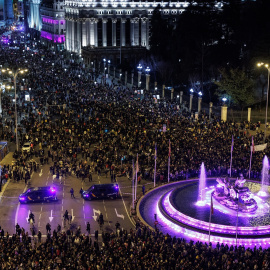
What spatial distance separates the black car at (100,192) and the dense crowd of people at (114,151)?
4.32m

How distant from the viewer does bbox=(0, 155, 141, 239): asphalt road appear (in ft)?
109

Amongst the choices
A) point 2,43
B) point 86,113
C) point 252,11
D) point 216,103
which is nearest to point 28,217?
point 86,113

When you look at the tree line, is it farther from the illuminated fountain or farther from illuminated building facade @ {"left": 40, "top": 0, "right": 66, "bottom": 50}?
illuminated building facade @ {"left": 40, "top": 0, "right": 66, "bottom": 50}

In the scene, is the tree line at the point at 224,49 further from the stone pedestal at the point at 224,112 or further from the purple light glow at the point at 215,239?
the purple light glow at the point at 215,239

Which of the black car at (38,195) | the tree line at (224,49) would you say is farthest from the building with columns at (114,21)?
the black car at (38,195)

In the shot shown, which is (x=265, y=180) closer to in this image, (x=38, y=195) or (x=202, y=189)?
(x=202, y=189)

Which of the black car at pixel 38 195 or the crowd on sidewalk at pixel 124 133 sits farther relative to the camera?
the crowd on sidewalk at pixel 124 133

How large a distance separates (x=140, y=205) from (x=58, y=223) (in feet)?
20.6

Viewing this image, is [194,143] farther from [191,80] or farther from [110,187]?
[191,80]

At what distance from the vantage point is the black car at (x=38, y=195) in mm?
36688

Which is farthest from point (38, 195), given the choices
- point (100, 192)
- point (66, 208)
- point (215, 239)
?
point (215, 239)

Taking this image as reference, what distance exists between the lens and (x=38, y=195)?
36719 millimetres

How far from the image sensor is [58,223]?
3316 cm

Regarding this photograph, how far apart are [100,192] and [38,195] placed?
180 inches
